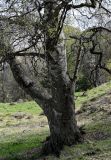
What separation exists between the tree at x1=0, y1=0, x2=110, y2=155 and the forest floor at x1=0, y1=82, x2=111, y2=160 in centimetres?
90

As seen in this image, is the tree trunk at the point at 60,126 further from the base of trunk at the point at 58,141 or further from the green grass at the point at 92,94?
the green grass at the point at 92,94

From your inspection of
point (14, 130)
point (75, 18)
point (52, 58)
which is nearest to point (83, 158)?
point (52, 58)

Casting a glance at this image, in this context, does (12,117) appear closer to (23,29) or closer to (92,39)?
(92,39)

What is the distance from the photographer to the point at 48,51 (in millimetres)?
19016

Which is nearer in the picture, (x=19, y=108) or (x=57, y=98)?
(x=57, y=98)

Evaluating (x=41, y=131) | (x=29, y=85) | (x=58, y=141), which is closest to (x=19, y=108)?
(x=41, y=131)

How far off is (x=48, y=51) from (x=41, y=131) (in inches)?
483

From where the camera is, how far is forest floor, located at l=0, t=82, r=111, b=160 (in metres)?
19.6

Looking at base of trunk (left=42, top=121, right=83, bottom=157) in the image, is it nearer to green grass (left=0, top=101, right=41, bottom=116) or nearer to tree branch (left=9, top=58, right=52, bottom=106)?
tree branch (left=9, top=58, right=52, bottom=106)

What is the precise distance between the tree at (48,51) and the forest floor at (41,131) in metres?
0.90

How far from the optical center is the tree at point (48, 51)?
16.4 metres

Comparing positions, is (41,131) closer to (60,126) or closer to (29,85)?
(60,126)

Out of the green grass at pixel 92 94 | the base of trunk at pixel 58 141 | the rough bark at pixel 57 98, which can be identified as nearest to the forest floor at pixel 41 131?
the green grass at pixel 92 94

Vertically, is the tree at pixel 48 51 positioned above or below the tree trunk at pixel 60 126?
above
